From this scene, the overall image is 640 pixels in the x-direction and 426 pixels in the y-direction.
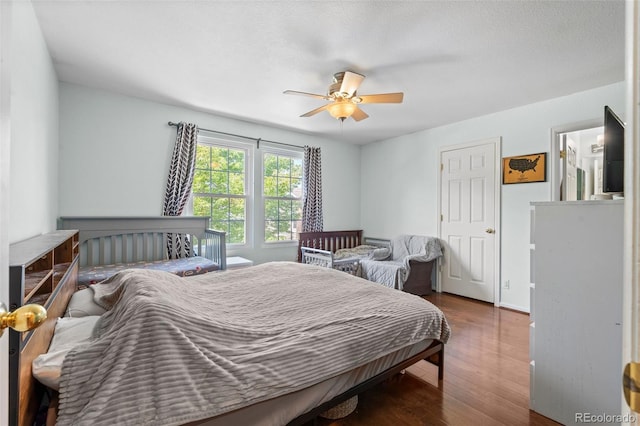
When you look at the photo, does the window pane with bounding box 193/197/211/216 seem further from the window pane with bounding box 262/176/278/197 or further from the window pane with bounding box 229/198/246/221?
the window pane with bounding box 262/176/278/197

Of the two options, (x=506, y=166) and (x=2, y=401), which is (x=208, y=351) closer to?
(x=2, y=401)

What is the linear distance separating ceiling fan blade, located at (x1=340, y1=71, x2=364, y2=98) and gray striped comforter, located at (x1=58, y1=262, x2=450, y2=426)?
175 cm

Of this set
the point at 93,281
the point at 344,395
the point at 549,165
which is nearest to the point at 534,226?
the point at 344,395

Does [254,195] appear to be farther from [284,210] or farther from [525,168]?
[525,168]

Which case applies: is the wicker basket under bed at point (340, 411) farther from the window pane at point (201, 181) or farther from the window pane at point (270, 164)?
the window pane at point (270, 164)

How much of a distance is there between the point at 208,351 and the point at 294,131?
3884 millimetres

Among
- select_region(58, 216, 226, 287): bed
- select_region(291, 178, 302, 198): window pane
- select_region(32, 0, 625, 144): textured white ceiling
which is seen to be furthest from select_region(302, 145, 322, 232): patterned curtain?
select_region(58, 216, 226, 287): bed

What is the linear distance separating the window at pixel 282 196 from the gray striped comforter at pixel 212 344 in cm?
253

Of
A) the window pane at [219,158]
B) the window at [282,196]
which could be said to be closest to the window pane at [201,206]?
the window pane at [219,158]

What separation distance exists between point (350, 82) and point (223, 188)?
2395 mm

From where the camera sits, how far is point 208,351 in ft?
3.82

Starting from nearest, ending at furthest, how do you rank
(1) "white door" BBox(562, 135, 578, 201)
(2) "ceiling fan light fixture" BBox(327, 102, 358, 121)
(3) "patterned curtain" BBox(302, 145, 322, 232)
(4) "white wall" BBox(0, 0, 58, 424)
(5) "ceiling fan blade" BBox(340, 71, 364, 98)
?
1. (4) "white wall" BBox(0, 0, 58, 424)
2. (5) "ceiling fan blade" BBox(340, 71, 364, 98)
3. (2) "ceiling fan light fixture" BBox(327, 102, 358, 121)
4. (1) "white door" BBox(562, 135, 578, 201)
5. (3) "patterned curtain" BBox(302, 145, 322, 232)

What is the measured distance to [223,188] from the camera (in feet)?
13.1

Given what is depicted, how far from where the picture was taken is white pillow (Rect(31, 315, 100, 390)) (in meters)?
0.98
